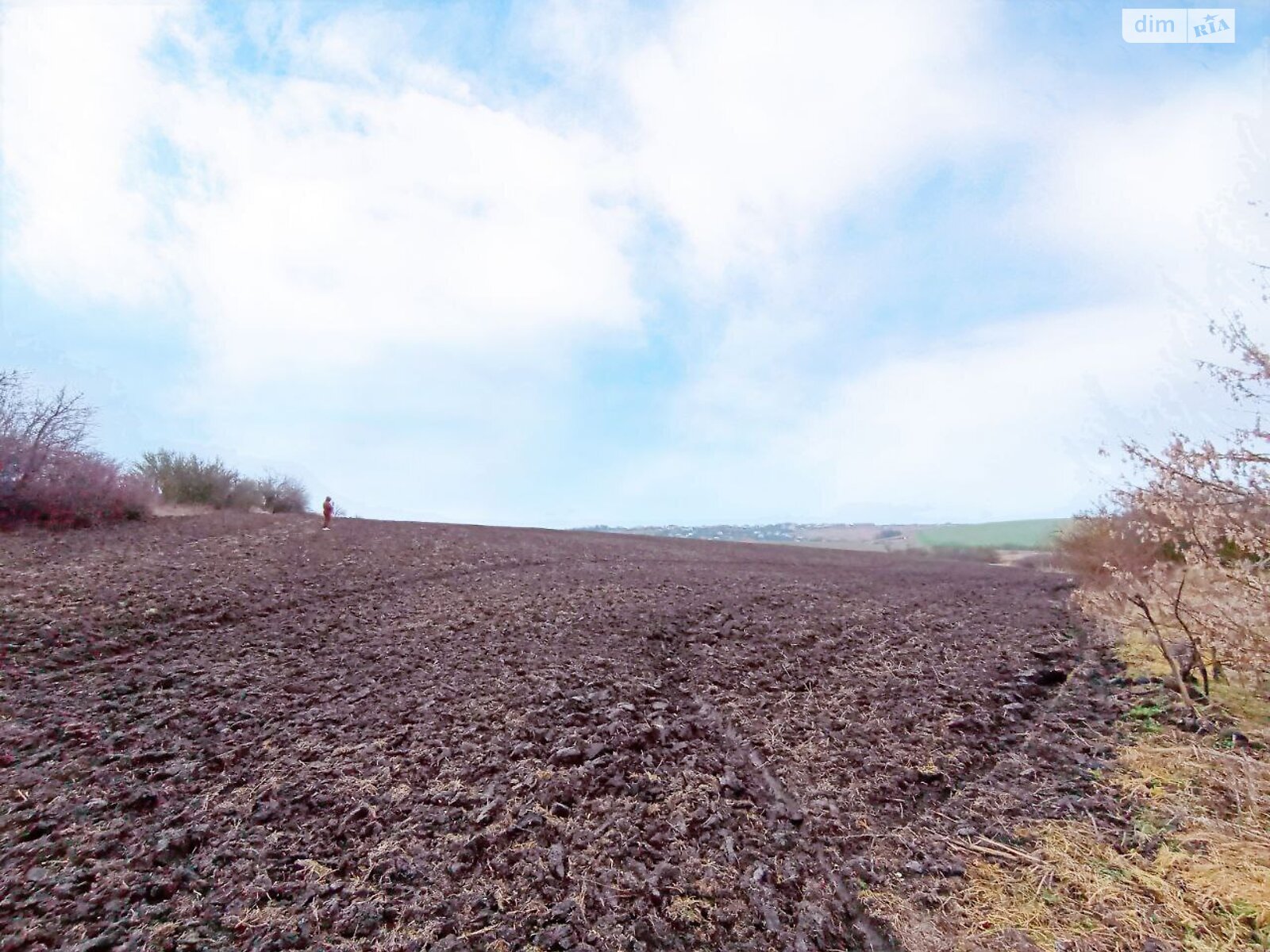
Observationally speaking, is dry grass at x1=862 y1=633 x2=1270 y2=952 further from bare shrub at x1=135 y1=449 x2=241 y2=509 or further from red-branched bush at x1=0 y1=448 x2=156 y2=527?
bare shrub at x1=135 y1=449 x2=241 y2=509

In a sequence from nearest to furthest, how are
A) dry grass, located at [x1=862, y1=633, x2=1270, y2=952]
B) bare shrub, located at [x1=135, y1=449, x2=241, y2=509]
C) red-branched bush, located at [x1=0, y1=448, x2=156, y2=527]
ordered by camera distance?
1. dry grass, located at [x1=862, y1=633, x2=1270, y2=952]
2. red-branched bush, located at [x1=0, y1=448, x2=156, y2=527]
3. bare shrub, located at [x1=135, y1=449, x2=241, y2=509]

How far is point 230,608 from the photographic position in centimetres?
561

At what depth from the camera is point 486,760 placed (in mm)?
3357

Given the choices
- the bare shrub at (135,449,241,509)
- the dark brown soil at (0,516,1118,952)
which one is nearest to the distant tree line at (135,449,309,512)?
the bare shrub at (135,449,241,509)

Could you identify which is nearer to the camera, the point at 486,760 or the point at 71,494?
the point at 486,760

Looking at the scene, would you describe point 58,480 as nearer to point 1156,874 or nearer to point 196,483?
point 196,483

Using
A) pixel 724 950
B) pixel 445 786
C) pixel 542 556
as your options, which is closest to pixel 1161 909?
pixel 724 950

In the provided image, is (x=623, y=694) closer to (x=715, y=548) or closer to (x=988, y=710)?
(x=988, y=710)

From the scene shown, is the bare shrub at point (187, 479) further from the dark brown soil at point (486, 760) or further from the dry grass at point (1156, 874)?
the dry grass at point (1156, 874)

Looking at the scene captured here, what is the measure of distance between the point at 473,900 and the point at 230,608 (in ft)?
13.9

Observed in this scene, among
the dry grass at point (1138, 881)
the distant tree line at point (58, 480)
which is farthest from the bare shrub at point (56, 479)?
the dry grass at point (1138, 881)

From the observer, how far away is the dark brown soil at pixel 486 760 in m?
2.44

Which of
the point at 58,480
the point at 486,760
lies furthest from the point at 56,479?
the point at 486,760

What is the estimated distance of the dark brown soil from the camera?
2.44 metres
